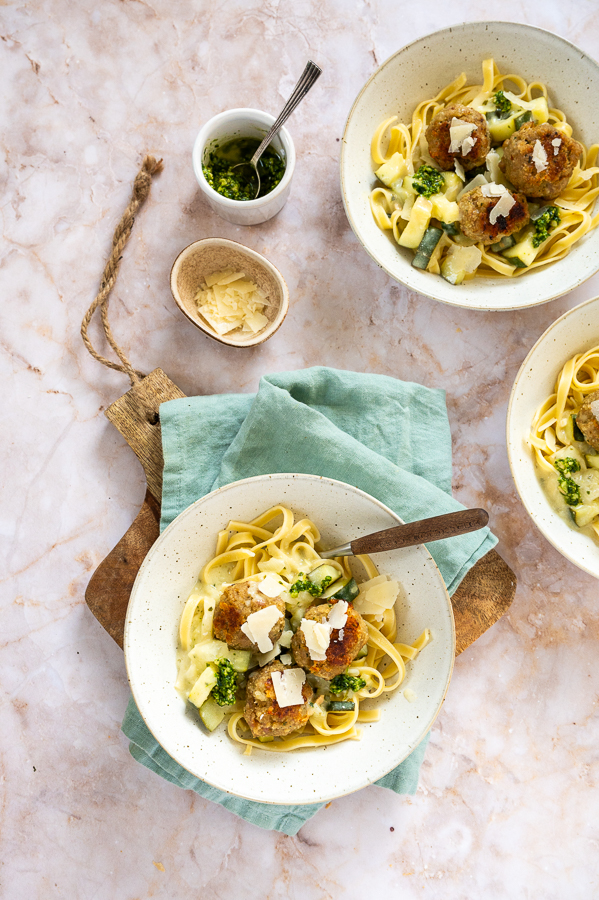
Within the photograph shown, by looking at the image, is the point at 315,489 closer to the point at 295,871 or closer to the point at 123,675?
the point at 123,675

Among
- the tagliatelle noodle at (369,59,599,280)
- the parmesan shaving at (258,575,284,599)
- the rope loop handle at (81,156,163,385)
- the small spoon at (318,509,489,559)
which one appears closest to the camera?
the small spoon at (318,509,489,559)

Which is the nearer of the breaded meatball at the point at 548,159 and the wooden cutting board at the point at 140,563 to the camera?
the breaded meatball at the point at 548,159

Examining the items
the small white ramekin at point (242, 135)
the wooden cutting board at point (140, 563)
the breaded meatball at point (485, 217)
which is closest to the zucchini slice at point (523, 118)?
the breaded meatball at point (485, 217)

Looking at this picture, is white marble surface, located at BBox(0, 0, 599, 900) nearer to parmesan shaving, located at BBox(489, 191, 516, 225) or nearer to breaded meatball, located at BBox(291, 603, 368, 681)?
parmesan shaving, located at BBox(489, 191, 516, 225)

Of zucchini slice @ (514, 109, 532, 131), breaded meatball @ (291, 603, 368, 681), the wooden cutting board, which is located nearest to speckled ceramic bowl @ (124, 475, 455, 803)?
breaded meatball @ (291, 603, 368, 681)

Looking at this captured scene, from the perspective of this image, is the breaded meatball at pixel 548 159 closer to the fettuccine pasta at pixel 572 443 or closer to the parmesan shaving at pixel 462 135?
the parmesan shaving at pixel 462 135
